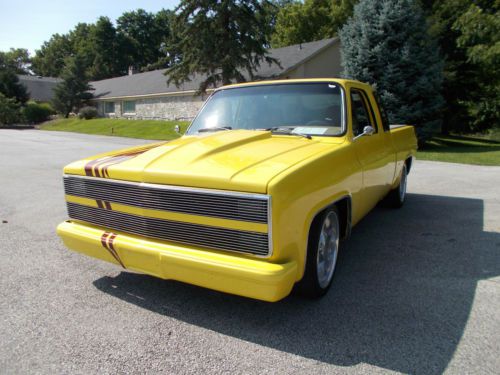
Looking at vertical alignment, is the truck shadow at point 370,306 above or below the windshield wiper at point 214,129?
below

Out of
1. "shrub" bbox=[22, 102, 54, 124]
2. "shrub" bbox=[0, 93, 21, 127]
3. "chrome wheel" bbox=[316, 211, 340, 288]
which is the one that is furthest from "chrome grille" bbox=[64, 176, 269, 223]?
"shrub" bbox=[22, 102, 54, 124]

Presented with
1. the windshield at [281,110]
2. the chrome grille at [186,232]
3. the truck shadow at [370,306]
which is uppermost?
the windshield at [281,110]

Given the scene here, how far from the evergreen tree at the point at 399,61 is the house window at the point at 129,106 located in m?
27.0

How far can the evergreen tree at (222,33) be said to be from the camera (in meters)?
24.6

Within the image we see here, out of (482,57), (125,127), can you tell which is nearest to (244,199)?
(482,57)

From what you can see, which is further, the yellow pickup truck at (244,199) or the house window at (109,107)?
the house window at (109,107)

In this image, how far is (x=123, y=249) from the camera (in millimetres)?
2992

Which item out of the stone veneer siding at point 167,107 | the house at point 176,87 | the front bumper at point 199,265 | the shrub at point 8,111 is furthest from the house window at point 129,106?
the front bumper at point 199,265

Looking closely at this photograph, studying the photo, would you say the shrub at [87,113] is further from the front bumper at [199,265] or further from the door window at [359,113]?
the front bumper at [199,265]

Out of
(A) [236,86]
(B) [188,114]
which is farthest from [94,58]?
(A) [236,86]

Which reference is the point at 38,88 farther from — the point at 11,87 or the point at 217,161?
the point at 217,161

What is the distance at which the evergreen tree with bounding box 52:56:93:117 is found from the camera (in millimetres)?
42719

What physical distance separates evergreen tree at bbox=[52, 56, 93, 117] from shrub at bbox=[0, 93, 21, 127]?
3.72 m

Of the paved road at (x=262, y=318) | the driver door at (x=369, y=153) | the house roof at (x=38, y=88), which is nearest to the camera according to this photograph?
the paved road at (x=262, y=318)
